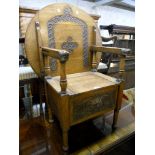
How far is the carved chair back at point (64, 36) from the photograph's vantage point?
4.23 feet

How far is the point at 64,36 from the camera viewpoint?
139 centimetres

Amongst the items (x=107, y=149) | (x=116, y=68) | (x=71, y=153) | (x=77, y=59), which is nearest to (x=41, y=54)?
(x=77, y=59)

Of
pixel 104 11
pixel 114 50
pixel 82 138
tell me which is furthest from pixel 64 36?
pixel 104 11

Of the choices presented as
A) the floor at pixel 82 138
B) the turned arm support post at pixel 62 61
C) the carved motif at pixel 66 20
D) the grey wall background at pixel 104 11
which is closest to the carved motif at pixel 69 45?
the carved motif at pixel 66 20

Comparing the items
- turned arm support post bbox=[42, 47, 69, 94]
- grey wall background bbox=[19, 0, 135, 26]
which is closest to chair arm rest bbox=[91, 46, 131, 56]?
turned arm support post bbox=[42, 47, 69, 94]

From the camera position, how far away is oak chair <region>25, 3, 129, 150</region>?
1022mm

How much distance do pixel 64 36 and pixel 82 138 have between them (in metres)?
0.90

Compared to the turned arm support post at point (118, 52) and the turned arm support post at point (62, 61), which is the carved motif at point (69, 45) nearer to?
the turned arm support post at point (118, 52)

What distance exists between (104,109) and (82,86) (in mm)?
260

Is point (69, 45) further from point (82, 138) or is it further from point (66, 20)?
point (82, 138)

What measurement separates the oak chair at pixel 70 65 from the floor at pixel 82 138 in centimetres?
11
